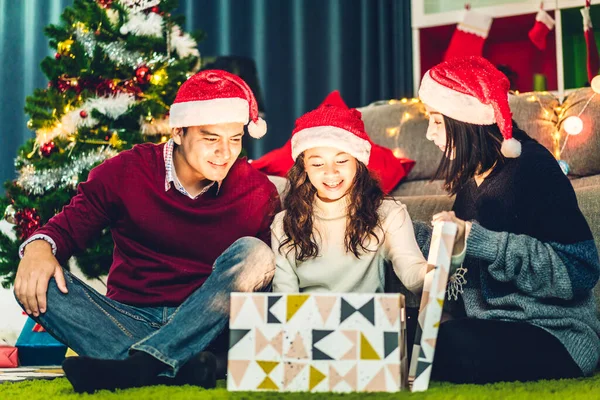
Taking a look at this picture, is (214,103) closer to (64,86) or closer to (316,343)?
(316,343)

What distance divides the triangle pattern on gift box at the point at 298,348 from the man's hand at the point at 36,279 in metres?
0.51

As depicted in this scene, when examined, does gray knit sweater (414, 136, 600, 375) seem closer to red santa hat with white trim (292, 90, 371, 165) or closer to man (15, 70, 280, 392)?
red santa hat with white trim (292, 90, 371, 165)

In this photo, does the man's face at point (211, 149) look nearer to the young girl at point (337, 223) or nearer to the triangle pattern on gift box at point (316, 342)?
the young girl at point (337, 223)

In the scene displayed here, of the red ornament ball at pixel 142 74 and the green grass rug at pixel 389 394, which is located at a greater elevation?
the red ornament ball at pixel 142 74

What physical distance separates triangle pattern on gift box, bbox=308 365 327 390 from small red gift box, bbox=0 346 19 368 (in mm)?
1136

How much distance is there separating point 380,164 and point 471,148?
60 cm

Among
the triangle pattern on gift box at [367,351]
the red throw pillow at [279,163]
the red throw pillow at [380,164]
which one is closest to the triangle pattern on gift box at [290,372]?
the triangle pattern on gift box at [367,351]

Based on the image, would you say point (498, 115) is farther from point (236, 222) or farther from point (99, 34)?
point (99, 34)

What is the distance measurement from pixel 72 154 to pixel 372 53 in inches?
61.4

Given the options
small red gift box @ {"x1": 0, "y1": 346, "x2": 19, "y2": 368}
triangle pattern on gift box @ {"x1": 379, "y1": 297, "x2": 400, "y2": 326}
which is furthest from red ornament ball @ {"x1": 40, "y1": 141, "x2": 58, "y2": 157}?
triangle pattern on gift box @ {"x1": 379, "y1": 297, "x2": 400, "y2": 326}

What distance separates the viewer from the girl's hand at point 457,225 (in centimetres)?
139

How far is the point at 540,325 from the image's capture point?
4.98 ft

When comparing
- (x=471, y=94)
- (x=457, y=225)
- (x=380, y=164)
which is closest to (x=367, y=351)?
(x=457, y=225)

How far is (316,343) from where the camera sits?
1296 mm
